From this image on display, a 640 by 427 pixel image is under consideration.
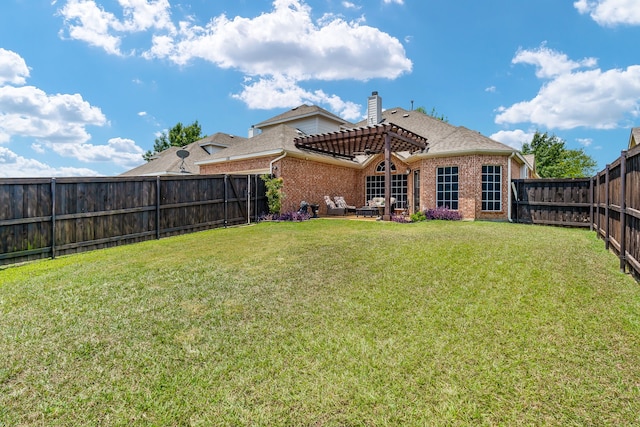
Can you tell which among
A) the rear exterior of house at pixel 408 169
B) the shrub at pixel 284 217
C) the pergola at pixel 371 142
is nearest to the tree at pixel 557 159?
the rear exterior of house at pixel 408 169

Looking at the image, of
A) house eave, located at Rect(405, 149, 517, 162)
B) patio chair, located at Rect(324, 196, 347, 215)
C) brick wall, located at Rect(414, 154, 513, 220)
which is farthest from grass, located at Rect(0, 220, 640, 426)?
patio chair, located at Rect(324, 196, 347, 215)

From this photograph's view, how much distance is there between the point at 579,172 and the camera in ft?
132

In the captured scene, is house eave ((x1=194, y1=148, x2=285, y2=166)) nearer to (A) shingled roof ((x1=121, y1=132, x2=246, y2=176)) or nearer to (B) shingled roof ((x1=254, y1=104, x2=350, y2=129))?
(A) shingled roof ((x1=121, y1=132, x2=246, y2=176))

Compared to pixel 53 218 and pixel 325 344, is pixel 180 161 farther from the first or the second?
pixel 325 344

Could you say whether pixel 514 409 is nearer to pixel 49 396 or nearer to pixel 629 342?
pixel 629 342

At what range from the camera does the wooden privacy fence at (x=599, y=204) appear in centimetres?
461

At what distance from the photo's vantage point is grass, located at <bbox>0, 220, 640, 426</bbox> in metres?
2.17

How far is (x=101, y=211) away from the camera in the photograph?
7.85 m

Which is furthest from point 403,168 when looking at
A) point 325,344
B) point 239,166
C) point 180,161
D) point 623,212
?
point 325,344

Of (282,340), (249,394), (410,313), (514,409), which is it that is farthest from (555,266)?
(249,394)

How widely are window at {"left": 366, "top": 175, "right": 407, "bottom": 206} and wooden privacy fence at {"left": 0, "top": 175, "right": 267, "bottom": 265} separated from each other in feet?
30.8

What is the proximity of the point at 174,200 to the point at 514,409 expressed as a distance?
9654 mm

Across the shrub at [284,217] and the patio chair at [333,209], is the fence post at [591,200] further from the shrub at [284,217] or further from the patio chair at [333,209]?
the shrub at [284,217]

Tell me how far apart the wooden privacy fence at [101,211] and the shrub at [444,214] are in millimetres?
8277
